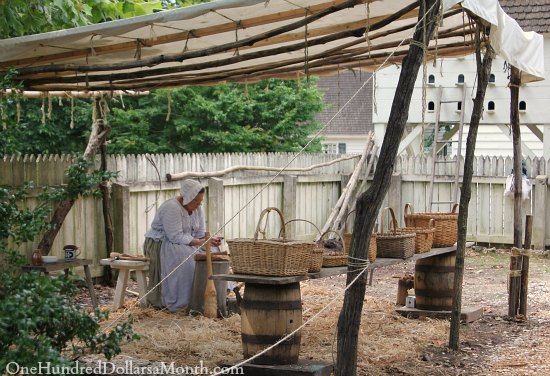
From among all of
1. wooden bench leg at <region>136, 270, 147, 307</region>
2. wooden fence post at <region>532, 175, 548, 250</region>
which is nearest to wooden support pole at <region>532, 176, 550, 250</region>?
wooden fence post at <region>532, 175, 548, 250</region>

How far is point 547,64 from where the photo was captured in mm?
18359

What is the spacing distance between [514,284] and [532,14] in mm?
9827

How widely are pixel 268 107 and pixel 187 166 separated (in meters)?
9.55

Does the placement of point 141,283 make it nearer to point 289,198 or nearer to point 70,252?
point 70,252

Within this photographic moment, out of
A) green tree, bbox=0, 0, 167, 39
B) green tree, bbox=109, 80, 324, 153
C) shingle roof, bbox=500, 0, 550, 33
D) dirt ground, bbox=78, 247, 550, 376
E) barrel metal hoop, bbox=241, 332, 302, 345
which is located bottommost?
dirt ground, bbox=78, 247, 550, 376

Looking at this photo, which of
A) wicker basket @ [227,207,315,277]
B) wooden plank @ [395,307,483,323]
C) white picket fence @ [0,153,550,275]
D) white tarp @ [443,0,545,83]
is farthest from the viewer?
white picket fence @ [0,153,550,275]

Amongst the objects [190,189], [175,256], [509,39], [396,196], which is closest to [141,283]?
[175,256]

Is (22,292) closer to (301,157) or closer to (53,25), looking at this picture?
(53,25)

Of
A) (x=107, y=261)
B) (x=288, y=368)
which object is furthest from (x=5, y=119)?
(x=107, y=261)

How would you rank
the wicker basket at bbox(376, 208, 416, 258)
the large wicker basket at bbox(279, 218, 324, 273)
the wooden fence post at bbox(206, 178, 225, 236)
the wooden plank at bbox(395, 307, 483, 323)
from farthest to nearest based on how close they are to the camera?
1. the wooden fence post at bbox(206, 178, 225, 236)
2. the wooden plank at bbox(395, 307, 483, 323)
3. the wicker basket at bbox(376, 208, 416, 258)
4. the large wicker basket at bbox(279, 218, 324, 273)

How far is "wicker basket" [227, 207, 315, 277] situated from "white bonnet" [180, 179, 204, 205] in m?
2.87

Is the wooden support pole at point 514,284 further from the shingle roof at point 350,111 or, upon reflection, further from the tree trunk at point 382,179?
the shingle roof at point 350,111

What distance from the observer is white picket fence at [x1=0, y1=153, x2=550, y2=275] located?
11672mm

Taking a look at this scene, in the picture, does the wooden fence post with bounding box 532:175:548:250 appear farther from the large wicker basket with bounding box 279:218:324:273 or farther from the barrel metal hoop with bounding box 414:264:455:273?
the large wicker basket with bounding box 279:218:324:273
